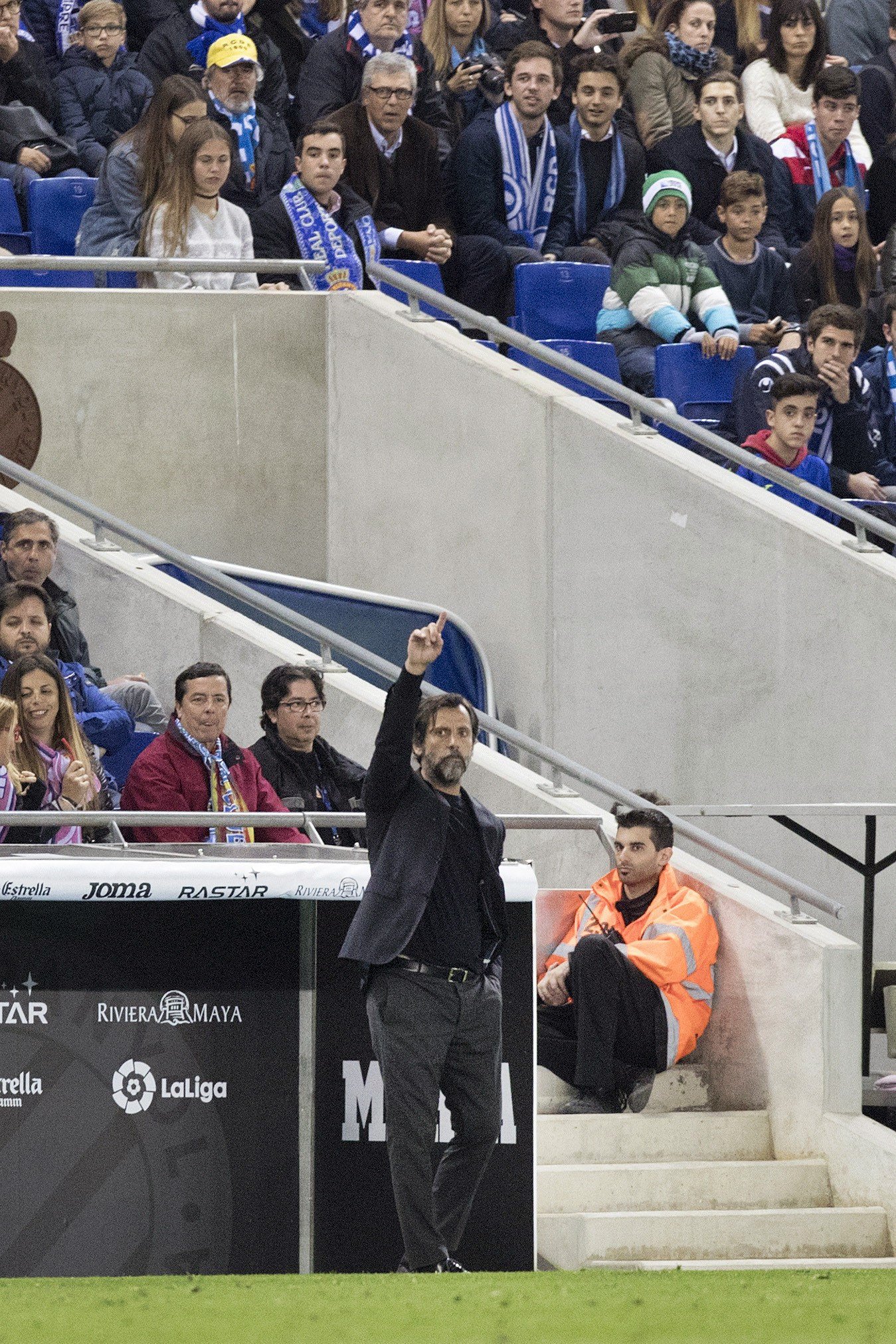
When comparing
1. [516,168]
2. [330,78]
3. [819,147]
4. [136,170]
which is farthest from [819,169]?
[136,170]

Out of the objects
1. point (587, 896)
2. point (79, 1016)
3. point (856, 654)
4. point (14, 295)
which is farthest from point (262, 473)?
point (79, 1016)

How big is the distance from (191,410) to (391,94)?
2.04 metres

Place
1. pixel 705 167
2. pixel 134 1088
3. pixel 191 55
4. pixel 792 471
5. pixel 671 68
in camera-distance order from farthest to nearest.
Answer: pixel 671 68
pixel 705 167
pixel 191 55
pixel 792 471
pixel 134 1088

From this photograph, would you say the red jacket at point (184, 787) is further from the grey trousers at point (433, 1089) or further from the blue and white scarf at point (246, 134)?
the blue and white scarf at point (246, 134)

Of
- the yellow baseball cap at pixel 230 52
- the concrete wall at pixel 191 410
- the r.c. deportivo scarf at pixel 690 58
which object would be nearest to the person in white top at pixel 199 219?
the concrete wall at pixel 191 410

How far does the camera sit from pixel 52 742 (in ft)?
28.2

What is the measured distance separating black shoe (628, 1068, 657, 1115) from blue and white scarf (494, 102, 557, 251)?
20.6 feet

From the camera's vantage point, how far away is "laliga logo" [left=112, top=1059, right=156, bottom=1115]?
7148mm

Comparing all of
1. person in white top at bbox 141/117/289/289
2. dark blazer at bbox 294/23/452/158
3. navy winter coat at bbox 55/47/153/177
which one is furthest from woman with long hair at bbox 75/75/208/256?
dark blazer at bbox 294/23/452/158

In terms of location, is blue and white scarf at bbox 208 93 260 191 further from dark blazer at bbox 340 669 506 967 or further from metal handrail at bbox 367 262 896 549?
dark blazer at bbox 340 669 506 967

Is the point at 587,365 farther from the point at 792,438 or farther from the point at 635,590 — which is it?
the point at 635,590

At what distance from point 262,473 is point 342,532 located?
55 centimetres

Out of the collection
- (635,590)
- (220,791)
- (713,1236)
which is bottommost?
(713,1236)

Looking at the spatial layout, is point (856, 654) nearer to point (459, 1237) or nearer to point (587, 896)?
point (587, 896)
